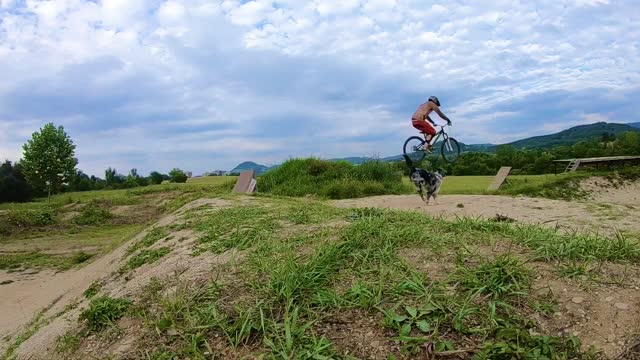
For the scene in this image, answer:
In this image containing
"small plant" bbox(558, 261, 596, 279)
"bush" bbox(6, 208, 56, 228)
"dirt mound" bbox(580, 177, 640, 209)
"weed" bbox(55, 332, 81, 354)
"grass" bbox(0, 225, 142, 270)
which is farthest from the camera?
"bush" bbox(6, 208, 56, 228)

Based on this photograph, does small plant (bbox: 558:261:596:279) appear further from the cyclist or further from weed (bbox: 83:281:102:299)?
the cyclist

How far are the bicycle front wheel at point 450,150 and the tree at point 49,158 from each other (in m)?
20.7

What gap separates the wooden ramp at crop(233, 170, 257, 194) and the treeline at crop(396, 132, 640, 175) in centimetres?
786

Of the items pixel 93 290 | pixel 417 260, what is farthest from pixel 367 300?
pixel 93 290

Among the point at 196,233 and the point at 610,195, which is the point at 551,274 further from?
the point at 610,195

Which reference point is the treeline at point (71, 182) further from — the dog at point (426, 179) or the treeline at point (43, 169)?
the dog at point (426, 179)

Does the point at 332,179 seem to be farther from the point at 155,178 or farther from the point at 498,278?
the point at 155,178

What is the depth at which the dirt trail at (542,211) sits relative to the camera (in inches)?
259

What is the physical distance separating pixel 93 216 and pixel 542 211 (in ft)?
47.2

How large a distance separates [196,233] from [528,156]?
55.2 feet

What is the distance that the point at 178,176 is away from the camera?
2697 cm

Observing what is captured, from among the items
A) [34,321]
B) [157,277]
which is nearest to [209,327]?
[157,277]

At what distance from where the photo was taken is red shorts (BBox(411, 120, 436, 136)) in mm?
8239

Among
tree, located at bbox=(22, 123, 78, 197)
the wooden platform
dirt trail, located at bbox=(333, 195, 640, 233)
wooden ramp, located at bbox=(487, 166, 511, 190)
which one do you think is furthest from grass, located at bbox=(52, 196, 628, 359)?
tree, located at bbox=(22, 123, 78, 197)
